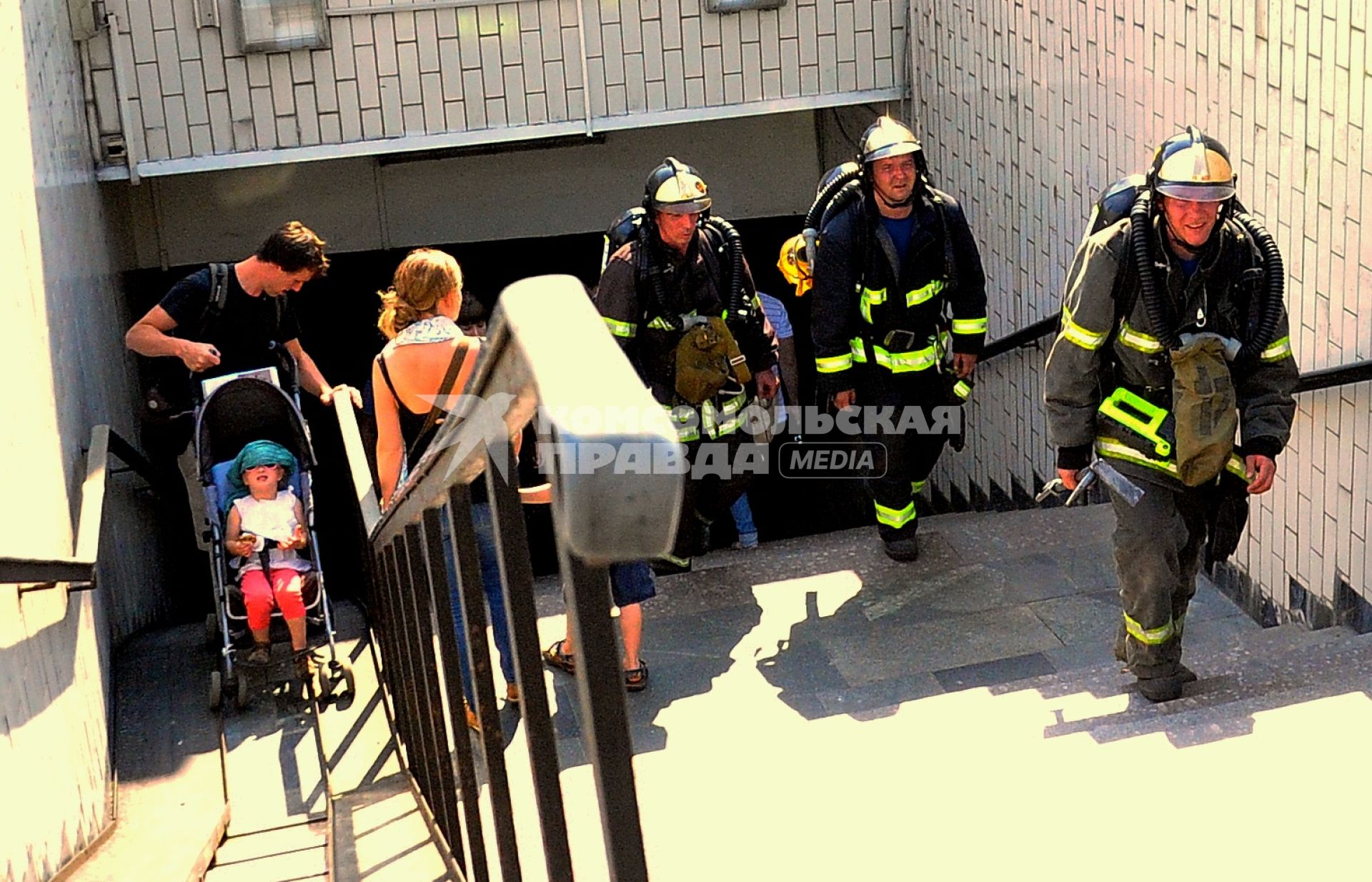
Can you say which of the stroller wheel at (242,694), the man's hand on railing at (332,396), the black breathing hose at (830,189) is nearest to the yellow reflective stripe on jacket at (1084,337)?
the black breathing hose at (830,189)

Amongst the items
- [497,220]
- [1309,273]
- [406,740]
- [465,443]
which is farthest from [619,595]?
[497,220]

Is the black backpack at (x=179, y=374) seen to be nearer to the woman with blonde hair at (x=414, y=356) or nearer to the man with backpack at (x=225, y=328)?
the man with backpack at (x=225, y=328)

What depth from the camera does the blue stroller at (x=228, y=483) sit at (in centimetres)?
605

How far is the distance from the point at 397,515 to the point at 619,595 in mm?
2330

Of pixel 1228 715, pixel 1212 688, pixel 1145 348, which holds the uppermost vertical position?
pixel 1145 348

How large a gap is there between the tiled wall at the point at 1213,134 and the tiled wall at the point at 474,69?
907 millimetres

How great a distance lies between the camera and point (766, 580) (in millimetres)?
6918

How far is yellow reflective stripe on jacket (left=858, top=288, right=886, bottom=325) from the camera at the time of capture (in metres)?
6.41

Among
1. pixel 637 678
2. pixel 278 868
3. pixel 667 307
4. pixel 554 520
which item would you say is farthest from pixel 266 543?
pixel 554 520

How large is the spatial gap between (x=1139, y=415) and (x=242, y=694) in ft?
11.3

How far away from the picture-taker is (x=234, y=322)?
6.42 metres

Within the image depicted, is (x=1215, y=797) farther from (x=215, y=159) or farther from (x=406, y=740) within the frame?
(x=215, y=159)

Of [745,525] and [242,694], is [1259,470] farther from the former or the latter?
[242,694]

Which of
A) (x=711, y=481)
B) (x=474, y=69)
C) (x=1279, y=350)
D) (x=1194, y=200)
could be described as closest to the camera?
(x=1194, y=200)
